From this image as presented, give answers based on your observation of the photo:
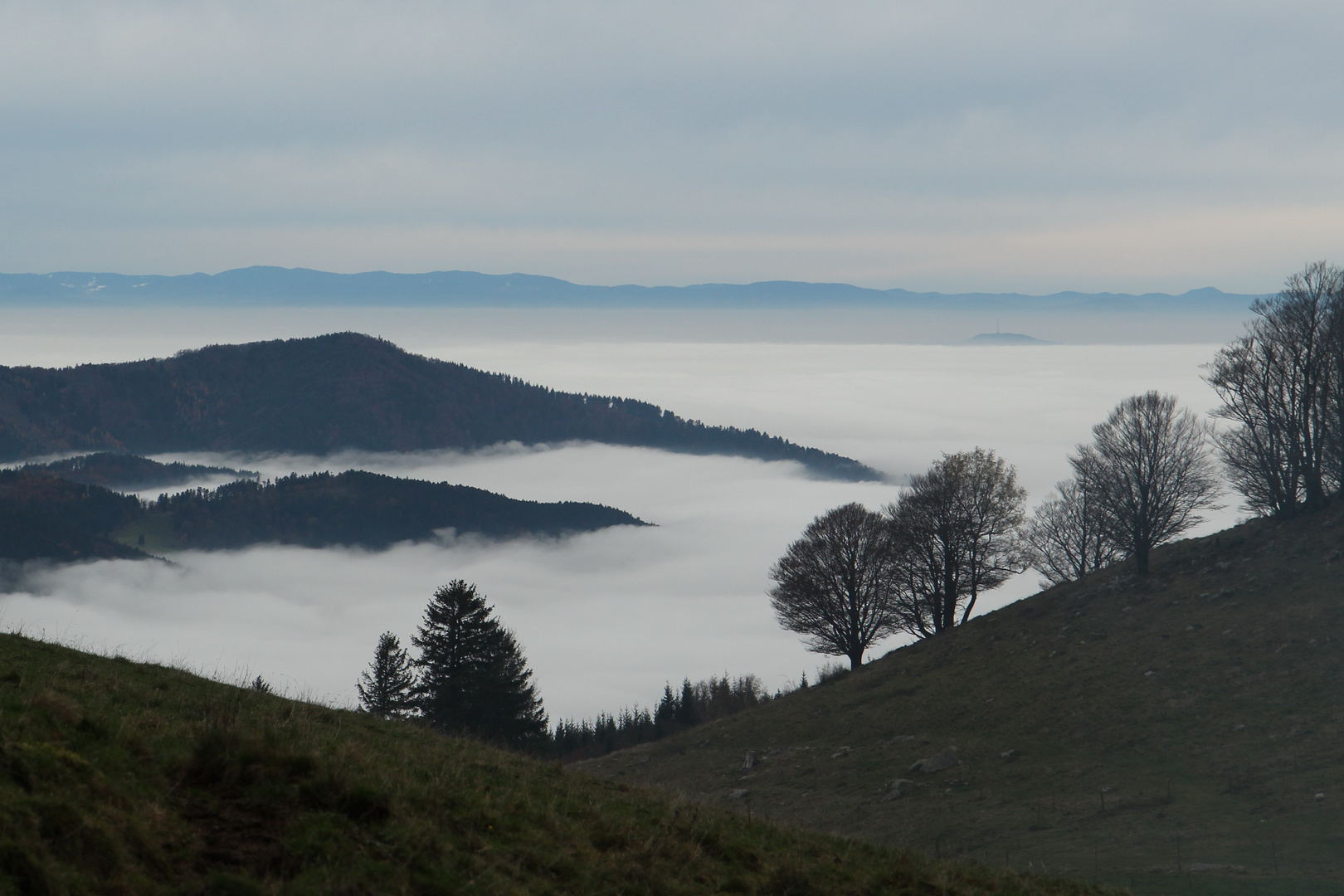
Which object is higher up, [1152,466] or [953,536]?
[1152,466]

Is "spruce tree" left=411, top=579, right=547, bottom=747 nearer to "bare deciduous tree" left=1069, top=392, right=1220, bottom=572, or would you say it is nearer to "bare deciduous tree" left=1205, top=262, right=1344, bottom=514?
"bare deciduous tree" left=1069, top=392, right=1220, bottom=572

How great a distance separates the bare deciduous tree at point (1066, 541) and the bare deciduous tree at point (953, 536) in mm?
12106

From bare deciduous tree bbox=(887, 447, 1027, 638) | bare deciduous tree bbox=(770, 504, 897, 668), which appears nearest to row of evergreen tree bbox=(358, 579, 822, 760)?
bare deciduous tree bbox=(770, 504, 897, 668)

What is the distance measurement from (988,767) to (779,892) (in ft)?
62.1

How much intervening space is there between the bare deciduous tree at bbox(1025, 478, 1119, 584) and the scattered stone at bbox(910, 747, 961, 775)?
108 ft

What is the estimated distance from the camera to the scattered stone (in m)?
27.5

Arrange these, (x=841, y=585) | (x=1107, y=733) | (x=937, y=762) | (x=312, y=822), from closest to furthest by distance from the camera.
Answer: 1. (x=312, y=822)
2. (x=1107, y=733)
3. (x=937, y=762)
4. (x=841, y=585)

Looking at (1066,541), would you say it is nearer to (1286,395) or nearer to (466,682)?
(1286,395)

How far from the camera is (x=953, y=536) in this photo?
1834 inches

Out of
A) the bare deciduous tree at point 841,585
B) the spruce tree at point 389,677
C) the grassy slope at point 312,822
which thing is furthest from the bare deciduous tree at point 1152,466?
the grassy slope at point 312,822

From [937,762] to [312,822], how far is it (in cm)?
2296

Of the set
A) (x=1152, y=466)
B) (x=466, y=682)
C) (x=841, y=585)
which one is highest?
(x=1152, y=466)

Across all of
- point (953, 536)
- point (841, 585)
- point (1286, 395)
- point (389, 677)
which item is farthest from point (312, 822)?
point (1286, 395)

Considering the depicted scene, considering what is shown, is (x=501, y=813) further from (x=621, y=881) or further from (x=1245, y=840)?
(x=1245, y=840)
